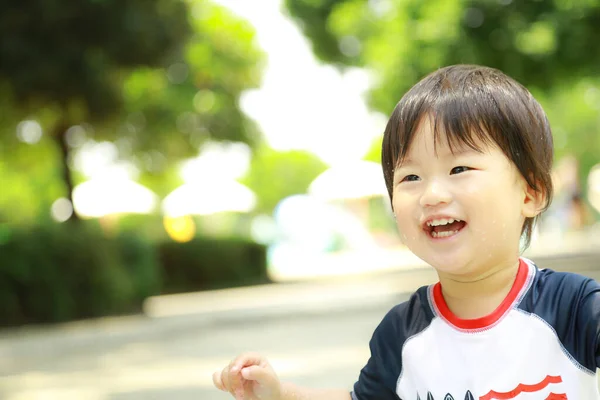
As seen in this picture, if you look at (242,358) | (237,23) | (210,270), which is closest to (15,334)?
(210,270)

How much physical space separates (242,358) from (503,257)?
0.60 m

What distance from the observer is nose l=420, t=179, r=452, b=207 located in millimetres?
1737

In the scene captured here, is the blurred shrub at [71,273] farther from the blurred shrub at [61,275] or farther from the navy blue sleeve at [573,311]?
the navy blue sleeve at [573,311]

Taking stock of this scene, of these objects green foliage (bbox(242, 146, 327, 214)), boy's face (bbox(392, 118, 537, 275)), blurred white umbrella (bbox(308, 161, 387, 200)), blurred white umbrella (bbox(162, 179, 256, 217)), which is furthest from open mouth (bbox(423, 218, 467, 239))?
green foliage (bbox(242, 146, 327, 214))

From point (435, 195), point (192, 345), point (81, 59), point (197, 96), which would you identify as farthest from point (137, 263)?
point (435, 195)

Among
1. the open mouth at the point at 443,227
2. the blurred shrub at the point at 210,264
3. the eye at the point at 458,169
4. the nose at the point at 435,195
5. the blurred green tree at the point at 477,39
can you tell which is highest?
the blurred green tree at the point at 477,39

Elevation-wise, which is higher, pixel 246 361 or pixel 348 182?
pixel 246 361

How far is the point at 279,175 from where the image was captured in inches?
2795

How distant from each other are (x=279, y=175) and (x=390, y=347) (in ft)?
227

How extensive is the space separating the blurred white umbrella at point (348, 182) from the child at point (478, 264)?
1162 inches

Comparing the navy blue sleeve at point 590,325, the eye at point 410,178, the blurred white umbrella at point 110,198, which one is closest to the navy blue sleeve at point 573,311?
the navy blue sleeve at point 590,325

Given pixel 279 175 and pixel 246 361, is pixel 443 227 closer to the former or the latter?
pixel 246 361

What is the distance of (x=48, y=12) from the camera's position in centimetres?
1270

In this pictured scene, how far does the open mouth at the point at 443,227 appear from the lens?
178cm
